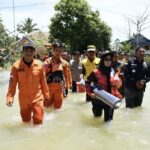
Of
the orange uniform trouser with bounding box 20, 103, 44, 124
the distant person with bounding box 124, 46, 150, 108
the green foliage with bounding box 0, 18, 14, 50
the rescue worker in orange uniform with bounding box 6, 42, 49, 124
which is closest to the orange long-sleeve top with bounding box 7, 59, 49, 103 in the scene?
the rescue worker in orange uniform with bounding box 6, 42, 49, 124

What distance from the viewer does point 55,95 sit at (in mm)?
10578

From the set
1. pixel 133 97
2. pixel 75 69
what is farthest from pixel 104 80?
pixel 75 69

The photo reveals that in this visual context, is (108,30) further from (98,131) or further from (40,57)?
(98,131)

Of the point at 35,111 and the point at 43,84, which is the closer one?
the point at 35,111

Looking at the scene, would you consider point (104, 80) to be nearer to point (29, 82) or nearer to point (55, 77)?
point (29, 82)

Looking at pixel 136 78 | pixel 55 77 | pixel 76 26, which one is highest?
pixel 76 26

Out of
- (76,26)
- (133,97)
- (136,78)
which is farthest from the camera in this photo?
(76,26)

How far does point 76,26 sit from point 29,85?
50.8m

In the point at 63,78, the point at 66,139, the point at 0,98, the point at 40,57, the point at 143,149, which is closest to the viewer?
the point at 143,149

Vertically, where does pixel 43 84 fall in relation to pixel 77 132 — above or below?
above

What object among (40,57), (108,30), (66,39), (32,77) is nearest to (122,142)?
(32,77)

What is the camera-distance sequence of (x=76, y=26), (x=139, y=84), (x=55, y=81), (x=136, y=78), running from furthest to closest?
(x=76, y=26) → (x=136, y=78) → (x=139, y=84) → (x=55, y=81)

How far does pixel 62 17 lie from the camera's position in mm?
59281

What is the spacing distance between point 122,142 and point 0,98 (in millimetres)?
8118
